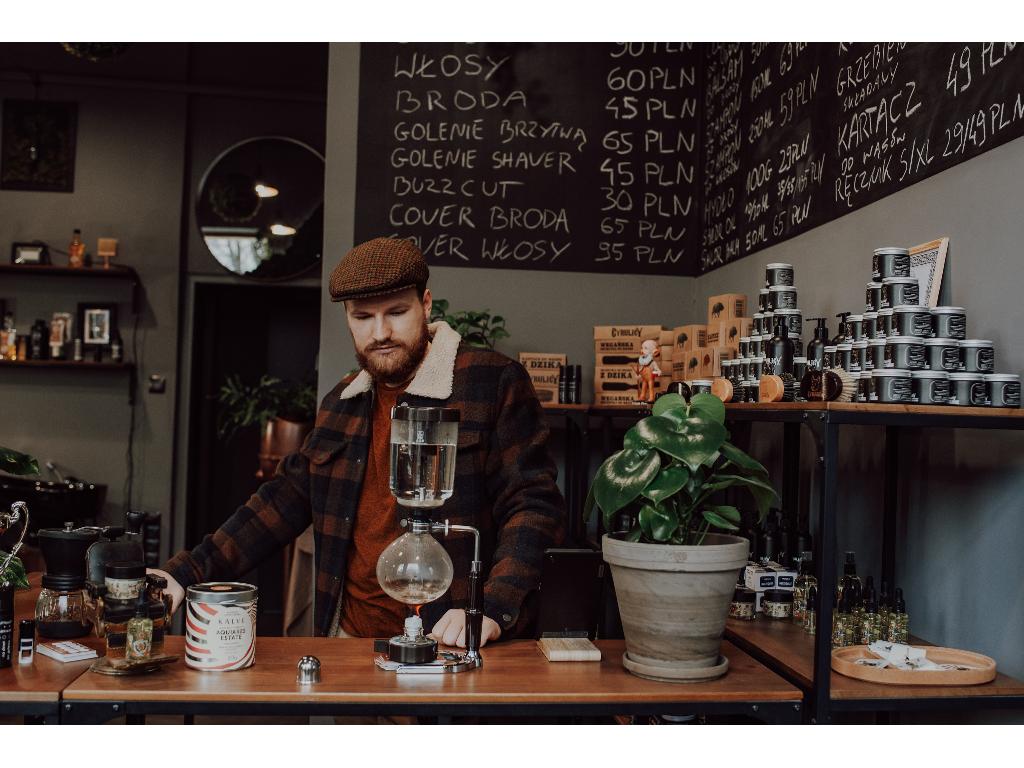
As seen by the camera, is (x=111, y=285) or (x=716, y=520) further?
(x=111, y=285)

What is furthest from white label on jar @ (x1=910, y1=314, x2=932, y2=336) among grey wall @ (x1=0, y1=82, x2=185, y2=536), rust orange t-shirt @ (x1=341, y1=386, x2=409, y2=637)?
grey wall @ (x1=0, y1=82, x2=185, y2=536)

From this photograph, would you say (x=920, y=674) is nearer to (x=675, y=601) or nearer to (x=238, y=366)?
(x=675, y=601)

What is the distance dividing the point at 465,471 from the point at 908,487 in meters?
1.06

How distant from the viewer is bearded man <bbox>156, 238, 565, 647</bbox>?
2.04 metres

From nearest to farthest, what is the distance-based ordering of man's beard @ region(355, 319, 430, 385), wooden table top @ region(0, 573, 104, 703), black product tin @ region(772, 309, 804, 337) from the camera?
wooden table top @ region(0, 573, 104, 703) → man's beard @ region(355, 319, 430, 385) → black product tin @ region(772, 309, 804, 337)

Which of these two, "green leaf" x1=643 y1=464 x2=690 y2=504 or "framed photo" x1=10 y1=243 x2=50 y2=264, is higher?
"framed photo" x1=10 y1=243 x2=50 y2=264

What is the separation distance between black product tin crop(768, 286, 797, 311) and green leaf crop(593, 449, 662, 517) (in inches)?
39.5

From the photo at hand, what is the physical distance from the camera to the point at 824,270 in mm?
2809

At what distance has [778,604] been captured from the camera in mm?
2258

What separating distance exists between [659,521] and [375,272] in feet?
2.56

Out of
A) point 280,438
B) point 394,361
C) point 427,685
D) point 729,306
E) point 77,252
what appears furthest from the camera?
point 77,252

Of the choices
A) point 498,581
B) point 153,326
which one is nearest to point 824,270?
point 498,581

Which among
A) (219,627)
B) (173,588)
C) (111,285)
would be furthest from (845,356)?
(111,285)

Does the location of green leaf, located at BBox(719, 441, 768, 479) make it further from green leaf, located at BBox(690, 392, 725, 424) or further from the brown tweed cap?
the brown tweed cap
